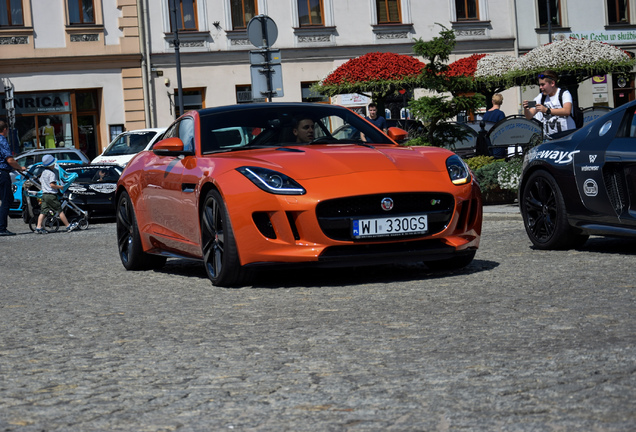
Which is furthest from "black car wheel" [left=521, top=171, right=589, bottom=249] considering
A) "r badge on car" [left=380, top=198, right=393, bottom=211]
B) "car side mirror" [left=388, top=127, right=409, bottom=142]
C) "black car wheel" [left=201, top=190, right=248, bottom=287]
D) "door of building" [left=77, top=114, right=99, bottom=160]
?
"door of building" [left=77, top=114, right=99, bottom=160]

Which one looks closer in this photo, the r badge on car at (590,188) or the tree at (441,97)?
the r badge on car at (590,188)

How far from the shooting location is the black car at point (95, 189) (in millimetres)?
21109

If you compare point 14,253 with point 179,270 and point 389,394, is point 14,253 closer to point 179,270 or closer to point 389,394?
point 179,270

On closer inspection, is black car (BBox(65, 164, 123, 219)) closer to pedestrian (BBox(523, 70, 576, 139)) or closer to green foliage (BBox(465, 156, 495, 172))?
green foliage (BBox(465, 156, 495, 172))

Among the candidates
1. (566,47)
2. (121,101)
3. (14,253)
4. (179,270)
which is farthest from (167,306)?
(121,101)

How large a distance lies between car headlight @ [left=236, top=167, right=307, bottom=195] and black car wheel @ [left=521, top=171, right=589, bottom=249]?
2.70 meters

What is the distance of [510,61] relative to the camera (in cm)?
2664

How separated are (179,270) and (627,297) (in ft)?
15.2

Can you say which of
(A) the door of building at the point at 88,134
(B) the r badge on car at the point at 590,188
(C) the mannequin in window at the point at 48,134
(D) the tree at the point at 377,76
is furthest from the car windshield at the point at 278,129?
(A) the door of building at the point at 88,134

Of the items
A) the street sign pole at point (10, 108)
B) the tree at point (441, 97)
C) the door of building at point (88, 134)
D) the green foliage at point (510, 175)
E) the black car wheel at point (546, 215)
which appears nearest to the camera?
the black car wheel at point (546, 215)

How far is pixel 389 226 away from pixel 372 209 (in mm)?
162

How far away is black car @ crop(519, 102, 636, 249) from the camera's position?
8477mm

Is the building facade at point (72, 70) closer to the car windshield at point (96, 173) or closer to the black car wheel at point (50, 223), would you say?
the car windshield at point (96, 173)

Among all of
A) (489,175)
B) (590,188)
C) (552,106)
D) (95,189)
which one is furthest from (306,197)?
(95,189)
